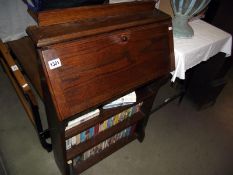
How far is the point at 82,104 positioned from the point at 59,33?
1.04 ft

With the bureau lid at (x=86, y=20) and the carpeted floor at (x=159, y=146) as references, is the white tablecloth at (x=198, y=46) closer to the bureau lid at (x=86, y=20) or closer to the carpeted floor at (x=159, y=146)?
the bureau lid at (x=86, y=20)

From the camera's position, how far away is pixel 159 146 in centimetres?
185

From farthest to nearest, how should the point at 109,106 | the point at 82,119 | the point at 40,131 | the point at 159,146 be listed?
1. the point at 159,146
2. the point at 40,131
3. the point at 109,106
4. the point at 82,119

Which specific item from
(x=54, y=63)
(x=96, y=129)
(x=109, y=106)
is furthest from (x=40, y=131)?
(x=54, y=63)

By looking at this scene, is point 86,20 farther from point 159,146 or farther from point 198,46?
point 159,146

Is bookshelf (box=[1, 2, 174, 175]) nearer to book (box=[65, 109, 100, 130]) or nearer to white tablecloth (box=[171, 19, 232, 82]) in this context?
book (box=[65, 109, 100, 130])

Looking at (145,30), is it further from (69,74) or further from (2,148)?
(2,148)

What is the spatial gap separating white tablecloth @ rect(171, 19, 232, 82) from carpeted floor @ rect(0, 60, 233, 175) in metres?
0.77

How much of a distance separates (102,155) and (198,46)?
3.63 ft

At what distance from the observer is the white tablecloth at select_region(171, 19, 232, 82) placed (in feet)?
4.36

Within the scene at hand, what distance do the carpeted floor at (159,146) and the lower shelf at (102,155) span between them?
3.2 inches

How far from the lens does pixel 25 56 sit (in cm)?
152

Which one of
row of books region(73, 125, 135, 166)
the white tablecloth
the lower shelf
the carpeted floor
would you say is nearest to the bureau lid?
A: the white tablecloth

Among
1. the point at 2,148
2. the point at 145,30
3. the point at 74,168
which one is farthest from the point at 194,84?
the point at 2,148
